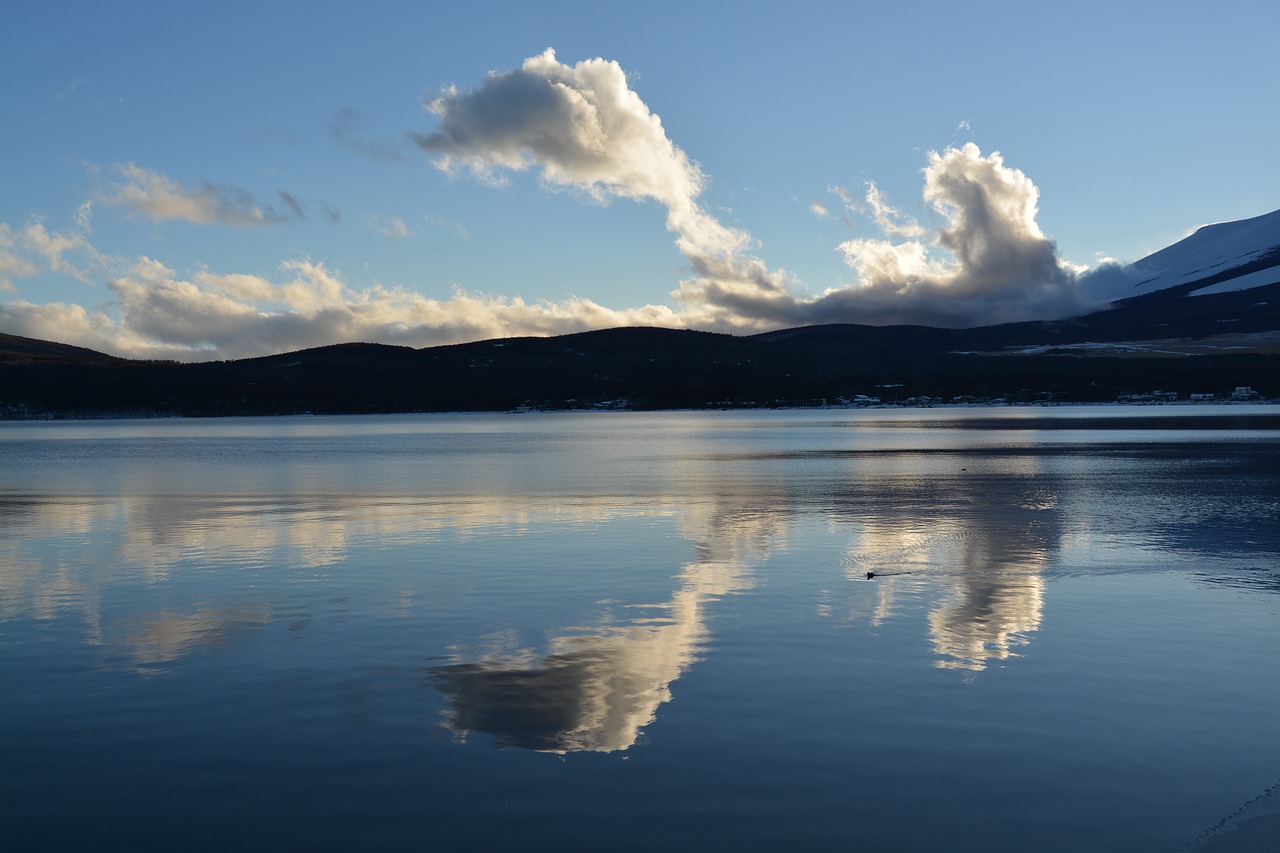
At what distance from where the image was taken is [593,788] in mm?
9281

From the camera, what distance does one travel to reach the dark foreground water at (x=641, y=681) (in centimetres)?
873

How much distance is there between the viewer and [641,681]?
12.6 m

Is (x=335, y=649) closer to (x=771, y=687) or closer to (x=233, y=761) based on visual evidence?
(x=233, y=761)

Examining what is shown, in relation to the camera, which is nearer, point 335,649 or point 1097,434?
point 335,649

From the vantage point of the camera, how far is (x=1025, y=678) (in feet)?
41.2

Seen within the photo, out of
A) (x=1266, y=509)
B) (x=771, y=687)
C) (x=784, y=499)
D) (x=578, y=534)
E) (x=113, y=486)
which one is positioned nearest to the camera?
(x=771, y=687)

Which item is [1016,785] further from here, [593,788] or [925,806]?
[593,788]

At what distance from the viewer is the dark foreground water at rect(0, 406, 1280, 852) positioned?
8.73 meters

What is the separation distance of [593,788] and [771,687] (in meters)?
3.67

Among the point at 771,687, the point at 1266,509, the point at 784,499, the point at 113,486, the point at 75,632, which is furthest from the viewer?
the point at 113,486

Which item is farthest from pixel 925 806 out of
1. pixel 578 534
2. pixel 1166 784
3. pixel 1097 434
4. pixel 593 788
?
pixel 1097 434

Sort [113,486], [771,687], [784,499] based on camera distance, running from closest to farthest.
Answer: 1. [771,687]
2. [784,499]
3. [113,486]

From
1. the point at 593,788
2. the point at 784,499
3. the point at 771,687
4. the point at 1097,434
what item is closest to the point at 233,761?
the point at 593,788

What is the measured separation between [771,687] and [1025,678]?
3.20 metres
